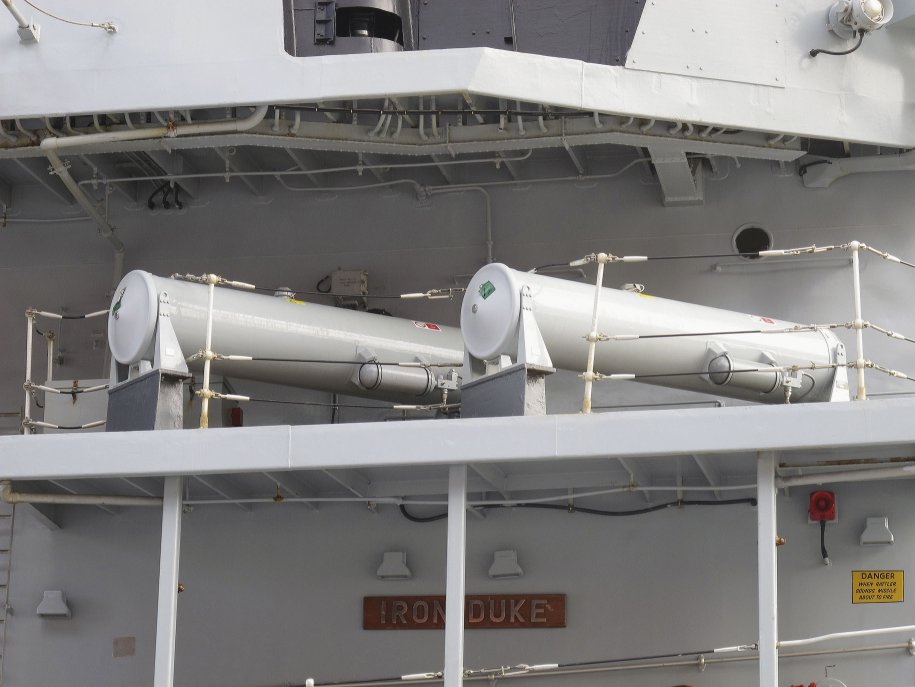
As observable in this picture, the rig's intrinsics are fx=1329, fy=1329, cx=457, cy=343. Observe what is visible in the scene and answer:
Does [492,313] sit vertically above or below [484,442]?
above

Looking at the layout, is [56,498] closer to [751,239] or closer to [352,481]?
[352,481]

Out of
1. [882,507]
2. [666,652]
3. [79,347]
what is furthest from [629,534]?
[79,347]

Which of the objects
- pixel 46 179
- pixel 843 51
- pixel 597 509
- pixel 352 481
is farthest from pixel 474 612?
pixel 46 179

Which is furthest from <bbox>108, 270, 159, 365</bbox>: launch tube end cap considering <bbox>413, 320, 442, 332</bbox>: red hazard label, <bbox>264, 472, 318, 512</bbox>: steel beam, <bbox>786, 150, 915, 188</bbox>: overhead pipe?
<bbox>786, 150, 915, 188</bbox>: overhead pipe

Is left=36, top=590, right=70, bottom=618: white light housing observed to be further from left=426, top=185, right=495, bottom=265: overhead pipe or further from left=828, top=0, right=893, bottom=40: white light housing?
left=828, top=0, right=893, bottom=40: white light housing

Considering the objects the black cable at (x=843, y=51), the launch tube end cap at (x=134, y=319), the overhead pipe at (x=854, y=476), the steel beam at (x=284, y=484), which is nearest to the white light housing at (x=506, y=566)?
the steel beam at (x=284, y=484)

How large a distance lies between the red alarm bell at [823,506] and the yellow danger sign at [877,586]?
0.37 m

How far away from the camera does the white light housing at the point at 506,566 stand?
8516 mm

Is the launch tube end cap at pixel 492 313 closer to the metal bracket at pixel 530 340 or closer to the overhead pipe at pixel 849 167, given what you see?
the metal bracket at pixel 530 340

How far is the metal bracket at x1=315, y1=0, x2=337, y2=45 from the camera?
878cm

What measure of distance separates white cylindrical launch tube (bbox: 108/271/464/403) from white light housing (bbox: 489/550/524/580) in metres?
1.09

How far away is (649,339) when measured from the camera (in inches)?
313

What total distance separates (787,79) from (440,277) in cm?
287

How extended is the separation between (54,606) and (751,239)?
5.44m
